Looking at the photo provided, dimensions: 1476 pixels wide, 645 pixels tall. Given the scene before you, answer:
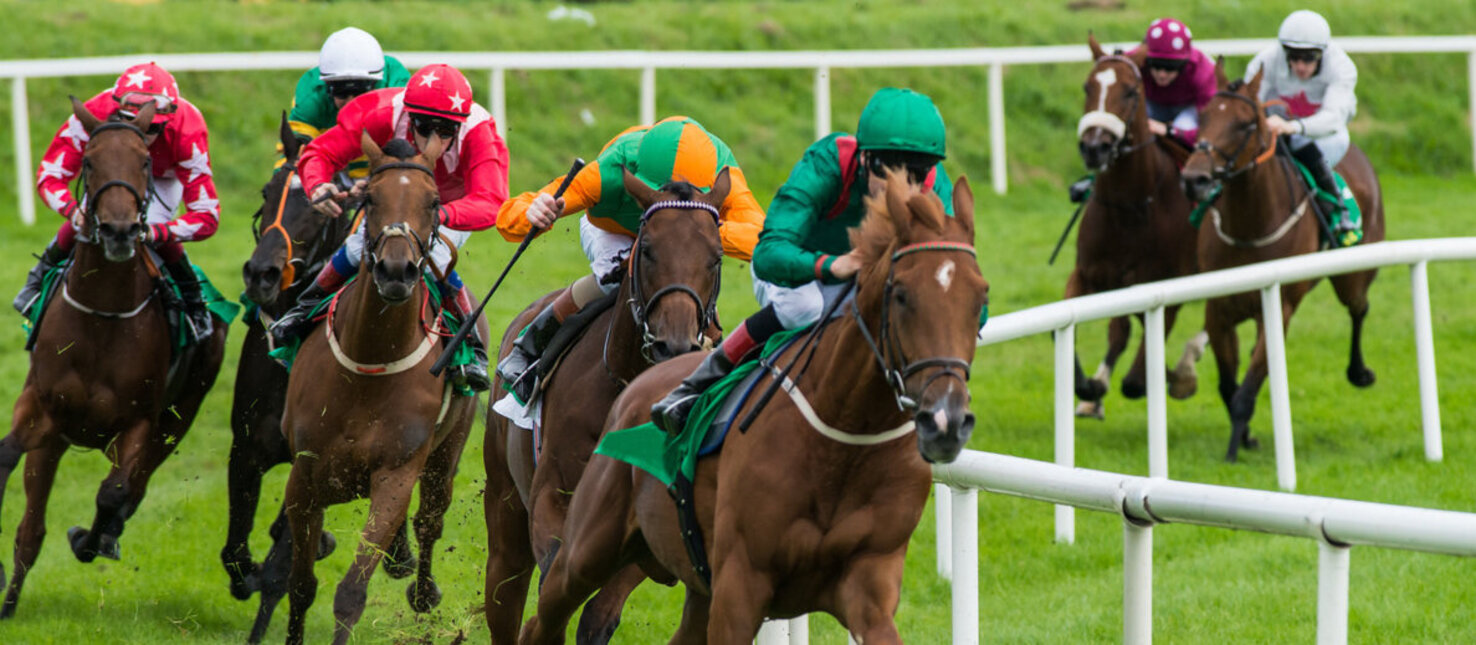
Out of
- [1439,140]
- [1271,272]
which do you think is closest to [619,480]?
[1271,272]

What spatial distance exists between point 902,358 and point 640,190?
61.6 inches

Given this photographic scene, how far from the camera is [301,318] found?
6578mm

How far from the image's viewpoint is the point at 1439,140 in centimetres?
1717

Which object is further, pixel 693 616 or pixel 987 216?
pixel 987 216


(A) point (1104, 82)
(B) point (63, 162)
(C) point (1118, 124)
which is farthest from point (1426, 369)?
(B) point (63, 162)

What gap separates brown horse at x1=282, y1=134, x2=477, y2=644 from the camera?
19.9 ft

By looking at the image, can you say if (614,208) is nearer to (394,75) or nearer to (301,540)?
(301,540)

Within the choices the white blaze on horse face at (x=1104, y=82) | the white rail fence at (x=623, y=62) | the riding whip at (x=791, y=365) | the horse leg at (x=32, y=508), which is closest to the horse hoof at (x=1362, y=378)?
the white blaze on horse face at (x=1104, y=82)

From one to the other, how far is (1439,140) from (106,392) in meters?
13.7

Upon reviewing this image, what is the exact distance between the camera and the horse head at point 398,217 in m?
5.59

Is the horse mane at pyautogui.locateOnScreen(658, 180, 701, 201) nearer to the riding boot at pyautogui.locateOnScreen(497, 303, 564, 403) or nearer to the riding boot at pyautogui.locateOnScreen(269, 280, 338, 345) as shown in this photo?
the riding boot at pyautogui.locateOnScreen(497, 303, 564, 403)

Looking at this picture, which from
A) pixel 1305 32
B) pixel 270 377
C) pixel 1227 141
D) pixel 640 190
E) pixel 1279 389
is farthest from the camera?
pixel 1305 32

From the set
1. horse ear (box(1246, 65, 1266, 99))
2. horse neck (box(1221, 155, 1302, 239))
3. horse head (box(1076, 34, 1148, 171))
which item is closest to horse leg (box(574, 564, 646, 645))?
horse head (box(1076, 34, 1148, 171))

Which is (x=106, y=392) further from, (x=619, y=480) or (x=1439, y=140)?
(x=1439, y=140)
